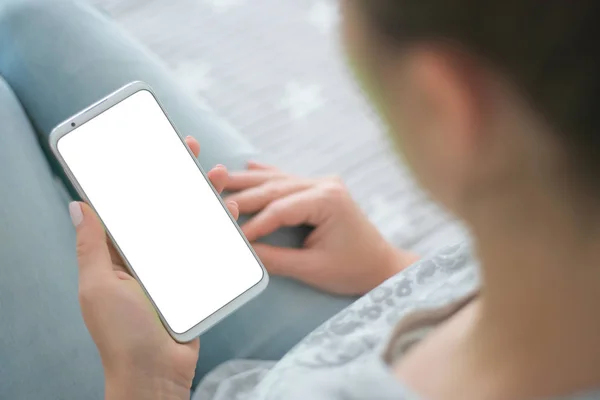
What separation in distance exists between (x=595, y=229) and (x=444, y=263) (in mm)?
278

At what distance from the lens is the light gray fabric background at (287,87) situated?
80 cm

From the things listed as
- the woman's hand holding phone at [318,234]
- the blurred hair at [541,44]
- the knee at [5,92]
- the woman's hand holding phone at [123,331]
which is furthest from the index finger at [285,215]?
the blurred hair at [541,44]

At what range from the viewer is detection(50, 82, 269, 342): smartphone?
1.81 ft

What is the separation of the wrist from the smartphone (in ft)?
0.19

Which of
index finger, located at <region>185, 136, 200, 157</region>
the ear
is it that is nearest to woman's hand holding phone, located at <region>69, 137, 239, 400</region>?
index finger, located at <region>185, 136, 200, 157</region>

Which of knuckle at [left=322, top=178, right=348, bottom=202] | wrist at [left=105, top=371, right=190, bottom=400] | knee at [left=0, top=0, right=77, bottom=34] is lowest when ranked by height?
wrist at [left=105, top=371, right=190, bottom=400]

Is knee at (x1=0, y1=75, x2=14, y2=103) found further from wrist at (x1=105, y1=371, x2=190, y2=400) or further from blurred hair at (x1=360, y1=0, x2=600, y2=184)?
blurred hair at (x1=360, y1=0, x2=600, y2=184)

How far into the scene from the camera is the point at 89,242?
0.50 meters

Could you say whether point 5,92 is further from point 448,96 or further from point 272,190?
point 448,96

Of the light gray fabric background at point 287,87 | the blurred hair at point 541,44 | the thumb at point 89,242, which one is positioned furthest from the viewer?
the light gray fabric background at point 287,87

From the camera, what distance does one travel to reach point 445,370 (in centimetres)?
36

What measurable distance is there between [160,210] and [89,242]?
9 cm

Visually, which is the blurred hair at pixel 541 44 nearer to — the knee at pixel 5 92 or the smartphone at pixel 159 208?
the smartphone at pixel 159 208

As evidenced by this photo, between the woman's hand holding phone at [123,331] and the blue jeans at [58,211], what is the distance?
0.05m
